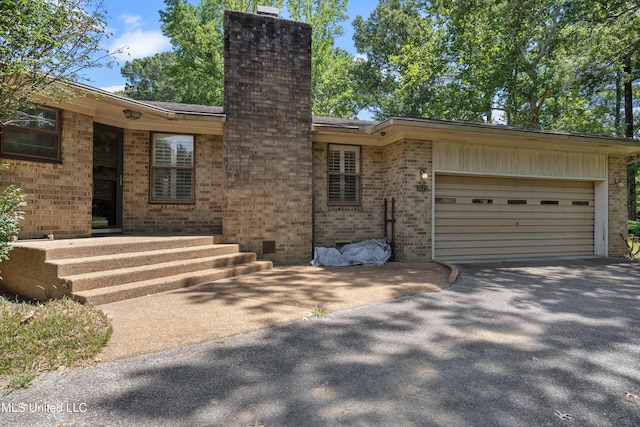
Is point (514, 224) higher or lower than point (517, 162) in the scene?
lower

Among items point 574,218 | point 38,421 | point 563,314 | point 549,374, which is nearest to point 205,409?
point 38,421

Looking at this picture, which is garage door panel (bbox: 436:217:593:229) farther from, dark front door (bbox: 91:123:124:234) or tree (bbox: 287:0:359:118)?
tree (bbox: 287:0:359:118)

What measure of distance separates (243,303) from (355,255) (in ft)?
13.3

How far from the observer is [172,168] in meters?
7.90

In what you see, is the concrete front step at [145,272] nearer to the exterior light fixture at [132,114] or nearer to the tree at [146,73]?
the exterior light fixture at [132,114]

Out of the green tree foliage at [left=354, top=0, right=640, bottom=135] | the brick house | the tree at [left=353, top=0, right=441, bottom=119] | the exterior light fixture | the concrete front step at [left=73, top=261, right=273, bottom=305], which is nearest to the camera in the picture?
the concrete front step at [left=73, top=261, right=273, bottom=305]

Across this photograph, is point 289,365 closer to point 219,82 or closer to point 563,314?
point 563,314

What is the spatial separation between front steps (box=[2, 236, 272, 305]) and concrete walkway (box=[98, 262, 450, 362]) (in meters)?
0.21

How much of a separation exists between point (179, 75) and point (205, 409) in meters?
22.3

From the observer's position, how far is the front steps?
14.2 ft

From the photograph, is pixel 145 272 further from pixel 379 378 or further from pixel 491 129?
pixel 491 129

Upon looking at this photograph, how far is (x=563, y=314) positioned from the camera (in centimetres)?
417

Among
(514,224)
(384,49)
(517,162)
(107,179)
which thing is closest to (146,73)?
(384,49)

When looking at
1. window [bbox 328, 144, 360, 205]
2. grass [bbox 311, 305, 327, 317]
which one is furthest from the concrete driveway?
window [bbox 328, 144, 360, 205]
